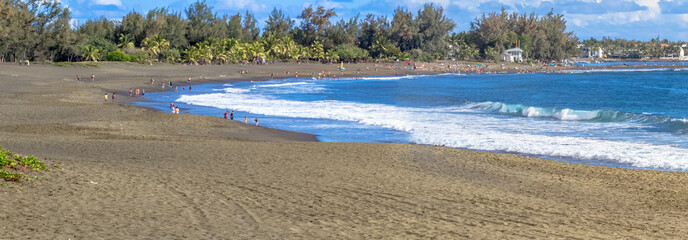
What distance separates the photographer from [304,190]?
1428cm

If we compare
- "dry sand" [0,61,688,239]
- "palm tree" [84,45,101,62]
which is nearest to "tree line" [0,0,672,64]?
"palm tree" [84,45,101,62]

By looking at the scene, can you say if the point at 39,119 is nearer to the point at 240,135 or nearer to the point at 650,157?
the point at 240,135

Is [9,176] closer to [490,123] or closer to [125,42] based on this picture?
[490,123]

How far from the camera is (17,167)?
13.1 metres

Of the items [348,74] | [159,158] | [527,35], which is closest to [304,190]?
[159,158]

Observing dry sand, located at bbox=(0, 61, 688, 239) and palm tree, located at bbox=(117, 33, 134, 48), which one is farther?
palm tree, located at bbox=(117, 33, 134, 48)

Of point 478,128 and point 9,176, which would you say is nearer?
point 9,176

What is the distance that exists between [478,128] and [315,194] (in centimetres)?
2126

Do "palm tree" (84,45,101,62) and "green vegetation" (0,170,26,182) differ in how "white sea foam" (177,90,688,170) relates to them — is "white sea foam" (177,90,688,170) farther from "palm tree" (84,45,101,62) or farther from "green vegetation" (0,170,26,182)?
"palm tree" (84,45,101,62)

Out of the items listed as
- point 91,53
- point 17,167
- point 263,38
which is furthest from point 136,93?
point 263,38

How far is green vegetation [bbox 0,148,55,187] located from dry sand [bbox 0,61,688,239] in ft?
1.02

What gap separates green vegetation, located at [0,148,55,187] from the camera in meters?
12.1

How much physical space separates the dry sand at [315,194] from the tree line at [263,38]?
24.4 m

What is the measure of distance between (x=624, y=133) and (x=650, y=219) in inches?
803
